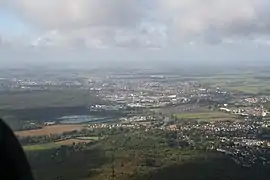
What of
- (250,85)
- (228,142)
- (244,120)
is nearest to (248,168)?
(228,142)

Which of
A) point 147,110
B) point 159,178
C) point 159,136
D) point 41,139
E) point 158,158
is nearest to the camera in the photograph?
point 159,178

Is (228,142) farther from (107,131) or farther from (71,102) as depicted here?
(71,102)

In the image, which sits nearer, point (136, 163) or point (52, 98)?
point (136, 163)

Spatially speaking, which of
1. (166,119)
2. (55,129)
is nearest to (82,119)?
(55,129)

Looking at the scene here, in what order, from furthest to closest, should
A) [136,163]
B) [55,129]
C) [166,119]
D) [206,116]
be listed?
[206,116] → [166,119] → [55,129] → [136,163]

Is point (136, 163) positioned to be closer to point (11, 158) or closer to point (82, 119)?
point (82, 119)

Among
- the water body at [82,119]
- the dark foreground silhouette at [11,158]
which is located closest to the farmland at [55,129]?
the water body at [82,119]
